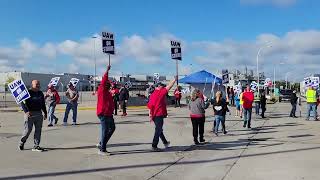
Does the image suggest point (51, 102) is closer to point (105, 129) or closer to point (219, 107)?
point (219, 107)

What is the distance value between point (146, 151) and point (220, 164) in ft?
7.57

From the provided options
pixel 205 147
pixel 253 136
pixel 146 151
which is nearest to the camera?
pixel 146 151

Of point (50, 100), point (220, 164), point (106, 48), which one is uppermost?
point (106, 48)

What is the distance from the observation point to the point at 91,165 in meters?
9.88

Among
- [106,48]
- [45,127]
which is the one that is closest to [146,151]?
[45,127]

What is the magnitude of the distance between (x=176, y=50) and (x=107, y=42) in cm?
1289

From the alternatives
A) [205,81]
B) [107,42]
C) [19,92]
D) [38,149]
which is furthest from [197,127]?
[205,81]

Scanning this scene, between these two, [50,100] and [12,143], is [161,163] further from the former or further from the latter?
[50,100]

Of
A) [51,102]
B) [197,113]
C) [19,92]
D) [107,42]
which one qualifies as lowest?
[197,113]

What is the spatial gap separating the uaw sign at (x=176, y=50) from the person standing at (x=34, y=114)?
75.9 ft

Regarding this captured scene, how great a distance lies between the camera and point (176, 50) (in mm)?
34688

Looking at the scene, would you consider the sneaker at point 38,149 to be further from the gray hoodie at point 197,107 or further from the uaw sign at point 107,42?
the uaw sign at point 107,42

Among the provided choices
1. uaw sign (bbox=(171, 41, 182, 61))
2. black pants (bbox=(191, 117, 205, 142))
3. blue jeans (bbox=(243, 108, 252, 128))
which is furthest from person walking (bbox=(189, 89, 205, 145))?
uaw sign (bbox=(171, 41, 182, 61))

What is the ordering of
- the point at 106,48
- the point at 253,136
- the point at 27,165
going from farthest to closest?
1. the point at 106,48
2. the point at 253,136
3. the point at 27,165
